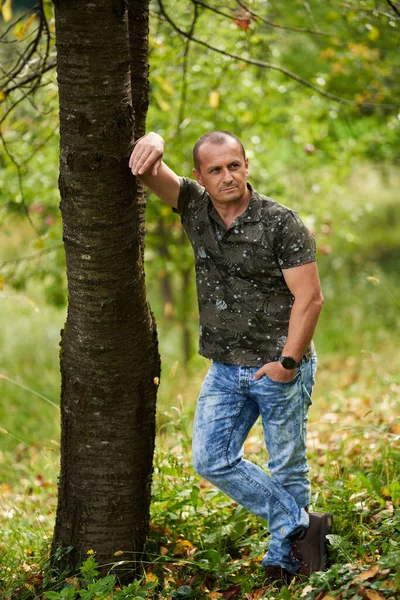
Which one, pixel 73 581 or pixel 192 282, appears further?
pixel 192 282

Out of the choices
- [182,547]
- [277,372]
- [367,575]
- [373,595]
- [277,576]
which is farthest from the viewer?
[182,547]

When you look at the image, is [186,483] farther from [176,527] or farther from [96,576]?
[96,576]

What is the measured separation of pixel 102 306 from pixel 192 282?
7707 mm

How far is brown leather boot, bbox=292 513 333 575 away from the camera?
10.7 ft

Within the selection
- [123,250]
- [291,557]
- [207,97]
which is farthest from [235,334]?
[207,97]

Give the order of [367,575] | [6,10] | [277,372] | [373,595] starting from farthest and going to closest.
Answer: [6,10] → [277,372] → [367,575] → [373,595]

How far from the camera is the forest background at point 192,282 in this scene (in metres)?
3.55

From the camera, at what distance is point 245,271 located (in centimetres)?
319

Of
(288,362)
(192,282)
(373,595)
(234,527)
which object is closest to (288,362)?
(288,362)

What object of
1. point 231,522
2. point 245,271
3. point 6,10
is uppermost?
point 6,10

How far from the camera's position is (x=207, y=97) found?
25.6 feet

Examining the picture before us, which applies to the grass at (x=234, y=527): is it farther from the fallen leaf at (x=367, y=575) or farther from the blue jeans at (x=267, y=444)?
the blue jeans at (x=267, y=444)

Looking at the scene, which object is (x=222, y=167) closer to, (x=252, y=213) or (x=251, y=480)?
(x=252, y=213)

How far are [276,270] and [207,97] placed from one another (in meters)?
5.12
